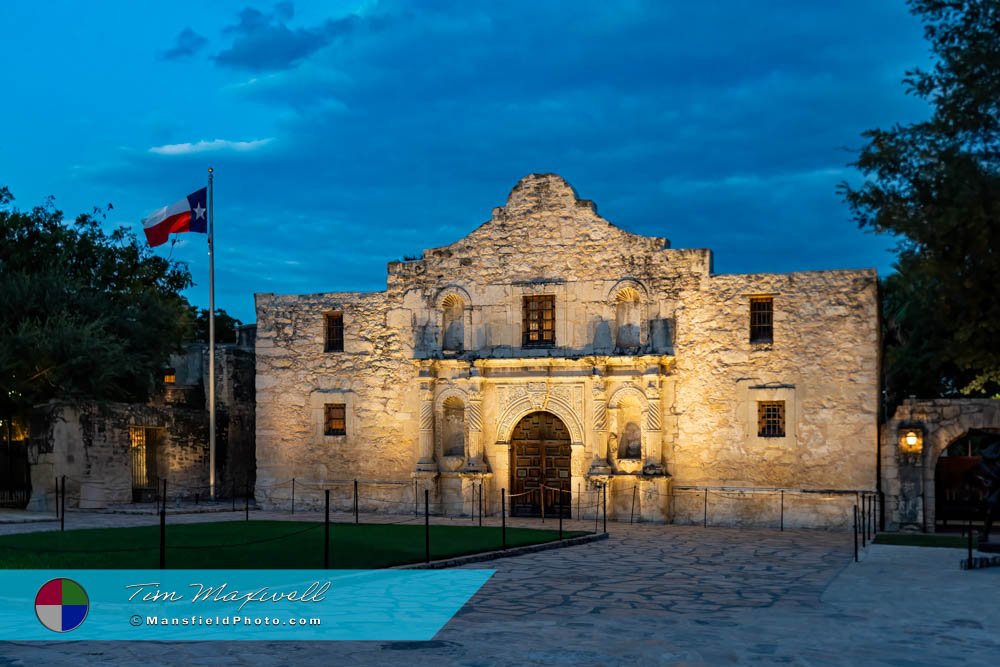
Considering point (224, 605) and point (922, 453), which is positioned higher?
point (922, 453)

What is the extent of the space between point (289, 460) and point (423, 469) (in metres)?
4.05

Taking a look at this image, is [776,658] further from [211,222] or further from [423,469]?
[211,222]

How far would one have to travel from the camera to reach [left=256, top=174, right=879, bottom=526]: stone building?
25188mm

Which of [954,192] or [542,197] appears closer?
[954,192]

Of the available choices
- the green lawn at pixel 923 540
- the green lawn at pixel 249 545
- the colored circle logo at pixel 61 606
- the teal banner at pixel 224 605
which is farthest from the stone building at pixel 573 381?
the colored circle logo at pixel 61 606

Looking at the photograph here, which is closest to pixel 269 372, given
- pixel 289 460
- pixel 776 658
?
pixel 289 460

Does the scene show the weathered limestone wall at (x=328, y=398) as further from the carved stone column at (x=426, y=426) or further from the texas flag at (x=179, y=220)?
the texas flag at (x=179, y=220)

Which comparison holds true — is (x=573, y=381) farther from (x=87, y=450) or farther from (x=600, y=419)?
(x=87, y=450)

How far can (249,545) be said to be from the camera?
56.7ft

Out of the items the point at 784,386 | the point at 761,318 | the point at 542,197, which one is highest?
the point at 542,197

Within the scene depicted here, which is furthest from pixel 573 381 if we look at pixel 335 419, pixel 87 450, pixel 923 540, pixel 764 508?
pixel 87 450

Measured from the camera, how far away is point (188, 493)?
3120cm

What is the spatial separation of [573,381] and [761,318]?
4.83 metres

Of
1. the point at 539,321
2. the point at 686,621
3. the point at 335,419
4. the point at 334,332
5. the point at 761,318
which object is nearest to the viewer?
the point at 686,621
